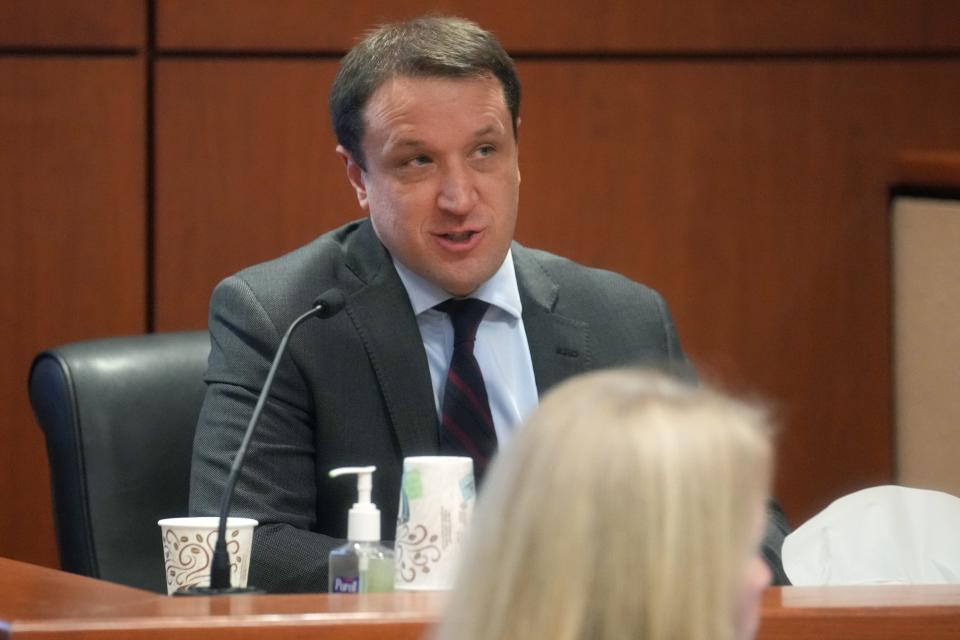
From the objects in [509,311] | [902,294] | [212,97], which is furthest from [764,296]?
[212,97]

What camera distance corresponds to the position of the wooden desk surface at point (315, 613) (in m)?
1.35

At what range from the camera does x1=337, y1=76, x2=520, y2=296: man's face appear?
2.32 metres

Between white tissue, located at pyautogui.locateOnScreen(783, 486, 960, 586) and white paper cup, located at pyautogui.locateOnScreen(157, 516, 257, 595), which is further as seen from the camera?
white tissue, located at pyautogui.locateOnScreen(783, 486, 960, 586)

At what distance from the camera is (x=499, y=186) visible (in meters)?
2.34

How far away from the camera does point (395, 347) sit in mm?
2340

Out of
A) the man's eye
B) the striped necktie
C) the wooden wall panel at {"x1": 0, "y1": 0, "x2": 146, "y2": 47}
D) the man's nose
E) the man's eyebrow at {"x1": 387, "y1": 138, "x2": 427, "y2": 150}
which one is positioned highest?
the wooden wall panel at {"x1": 0, "y1": 0, "x2": 146, "y2": 47}

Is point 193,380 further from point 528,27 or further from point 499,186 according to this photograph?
point 528,27

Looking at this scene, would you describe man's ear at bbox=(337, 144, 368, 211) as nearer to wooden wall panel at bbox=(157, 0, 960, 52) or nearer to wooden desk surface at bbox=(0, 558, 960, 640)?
wooden wall panel at bbox=(157, 0, 960, 52)

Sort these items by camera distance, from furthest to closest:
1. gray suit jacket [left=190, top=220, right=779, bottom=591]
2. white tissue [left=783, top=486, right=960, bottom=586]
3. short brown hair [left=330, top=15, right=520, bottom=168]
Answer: short brown hair [left=330, top=15, right=520, bottom=168], gray suit jacket [left=190, top=220, right=779, bottom=591], white tissue [left=783, top=486, right=960, bottom=586]

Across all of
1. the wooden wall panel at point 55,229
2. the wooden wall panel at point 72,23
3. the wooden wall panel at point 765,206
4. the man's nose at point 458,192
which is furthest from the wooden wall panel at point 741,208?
the man's nose at point 458,192

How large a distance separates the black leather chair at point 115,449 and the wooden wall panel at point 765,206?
A: 1.06 meters

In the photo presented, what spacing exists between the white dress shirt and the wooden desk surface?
2.72 ft

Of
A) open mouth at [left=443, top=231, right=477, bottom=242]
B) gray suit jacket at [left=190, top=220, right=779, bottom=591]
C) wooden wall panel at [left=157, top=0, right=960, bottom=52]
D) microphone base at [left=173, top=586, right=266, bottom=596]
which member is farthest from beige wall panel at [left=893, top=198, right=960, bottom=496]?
microphone base at [left=173, top=586, right=266, bottom=596]

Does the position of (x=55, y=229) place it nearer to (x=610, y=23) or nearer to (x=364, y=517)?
(x=610, y=23)
